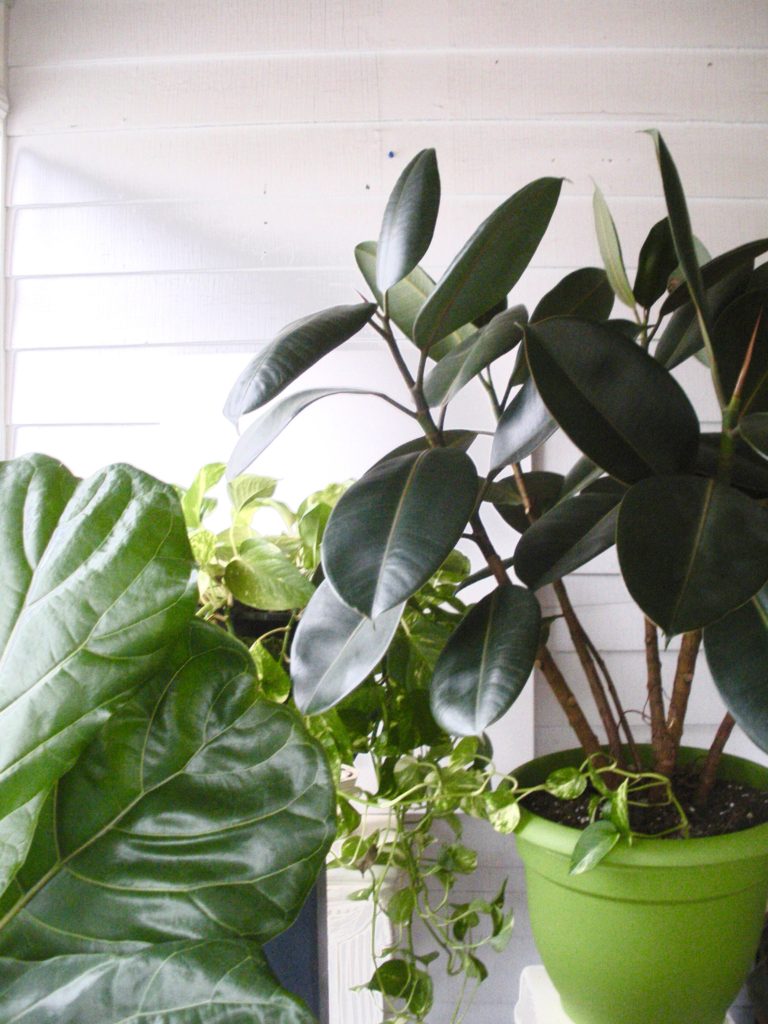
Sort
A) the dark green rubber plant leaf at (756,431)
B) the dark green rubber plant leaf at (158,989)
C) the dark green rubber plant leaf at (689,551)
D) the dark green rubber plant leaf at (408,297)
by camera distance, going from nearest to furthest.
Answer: the dark green rubber plant leaf at (158,989) < the dark green rubber plant leaf at (689,551) < the dark green rubber plant leaf at (756,431) < the dark green rubber plant leaf at (408,297)

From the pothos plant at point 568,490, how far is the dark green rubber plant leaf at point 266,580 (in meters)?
0.05

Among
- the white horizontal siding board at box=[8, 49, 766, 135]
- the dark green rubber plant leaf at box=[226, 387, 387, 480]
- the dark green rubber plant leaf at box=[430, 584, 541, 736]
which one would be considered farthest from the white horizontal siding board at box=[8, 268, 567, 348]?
the dark green rubber plant leaf at box=[430, 584, 541, 736]

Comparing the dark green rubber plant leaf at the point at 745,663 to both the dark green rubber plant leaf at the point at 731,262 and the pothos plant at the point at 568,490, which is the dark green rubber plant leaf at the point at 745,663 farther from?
the dark green rubber plant leaf at the point at 731,262

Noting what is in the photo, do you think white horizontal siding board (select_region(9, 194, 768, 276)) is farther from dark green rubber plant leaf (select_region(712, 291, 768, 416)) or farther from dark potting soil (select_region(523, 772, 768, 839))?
dark potting soil (select_region(523, 772, 768, 839))

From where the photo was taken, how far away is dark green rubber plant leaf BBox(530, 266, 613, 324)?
0.90m

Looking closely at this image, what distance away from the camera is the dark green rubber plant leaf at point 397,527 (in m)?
0.55

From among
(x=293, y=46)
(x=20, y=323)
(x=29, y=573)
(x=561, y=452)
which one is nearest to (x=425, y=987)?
(x=29, y=573)

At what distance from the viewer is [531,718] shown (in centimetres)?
148

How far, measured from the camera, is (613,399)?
64cm

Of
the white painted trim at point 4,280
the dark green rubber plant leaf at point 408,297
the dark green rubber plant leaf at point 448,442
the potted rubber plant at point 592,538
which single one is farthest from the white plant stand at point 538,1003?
the white painted trim at point 4,280

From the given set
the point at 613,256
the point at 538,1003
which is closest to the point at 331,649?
the point at 613,256

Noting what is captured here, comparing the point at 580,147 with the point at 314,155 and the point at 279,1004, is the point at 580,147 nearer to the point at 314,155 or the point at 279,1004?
the point at 314,155

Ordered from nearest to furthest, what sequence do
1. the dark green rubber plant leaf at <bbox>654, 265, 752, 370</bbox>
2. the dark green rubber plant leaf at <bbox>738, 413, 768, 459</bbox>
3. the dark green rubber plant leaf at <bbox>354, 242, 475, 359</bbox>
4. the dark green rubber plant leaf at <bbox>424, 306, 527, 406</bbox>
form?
the dark green rubber plant leaf at <bbox>738, 413, 768, 459</bbox>, the dark green rubber plant leaf at <bbox>424, 306, 527, 406</bbox>, the dark green rubber plant leaf at <bbox>654, 265, 752, 370</bbox>, the dark green rubber plant leaf at <bbox>354, 242, 475, 359</bbox>

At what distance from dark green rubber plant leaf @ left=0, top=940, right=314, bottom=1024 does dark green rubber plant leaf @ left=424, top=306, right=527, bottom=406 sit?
48 cm
